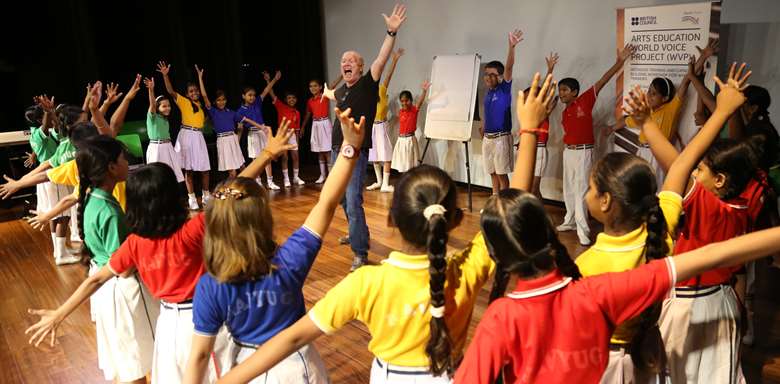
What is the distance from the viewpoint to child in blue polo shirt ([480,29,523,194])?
5.28 meters

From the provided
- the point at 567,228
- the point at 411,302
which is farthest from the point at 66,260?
the point at 411,302

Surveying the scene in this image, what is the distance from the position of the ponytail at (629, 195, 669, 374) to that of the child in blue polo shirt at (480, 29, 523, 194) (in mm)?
3769

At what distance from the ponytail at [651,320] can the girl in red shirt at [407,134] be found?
505 cm

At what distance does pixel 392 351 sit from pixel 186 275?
869 millimetres

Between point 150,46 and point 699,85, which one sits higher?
point 150,46

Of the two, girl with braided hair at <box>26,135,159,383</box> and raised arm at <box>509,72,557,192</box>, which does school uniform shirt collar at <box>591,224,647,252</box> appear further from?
girl with braided hair at <box>26,135,159,383</box>

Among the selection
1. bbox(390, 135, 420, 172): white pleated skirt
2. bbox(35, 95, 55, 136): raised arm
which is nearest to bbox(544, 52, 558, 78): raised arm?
bbox(390, 135, 420, 172): white pleated skirt

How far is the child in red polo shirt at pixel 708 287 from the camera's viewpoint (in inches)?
71.5

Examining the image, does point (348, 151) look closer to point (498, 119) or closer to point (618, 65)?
point (618, 65)

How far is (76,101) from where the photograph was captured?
707 cm

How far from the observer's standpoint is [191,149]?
6445 mm

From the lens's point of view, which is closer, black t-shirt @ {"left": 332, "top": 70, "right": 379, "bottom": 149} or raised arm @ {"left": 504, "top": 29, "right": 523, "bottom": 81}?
black t-shirt @ {"left": 332, "top": 70, "right": 379, "bottom": 149}

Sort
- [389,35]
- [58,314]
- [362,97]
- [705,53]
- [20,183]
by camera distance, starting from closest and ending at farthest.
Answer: [58,314]
[20,183]
[389,35]
[362,97]
[705,53]

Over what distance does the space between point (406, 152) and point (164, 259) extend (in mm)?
4893
